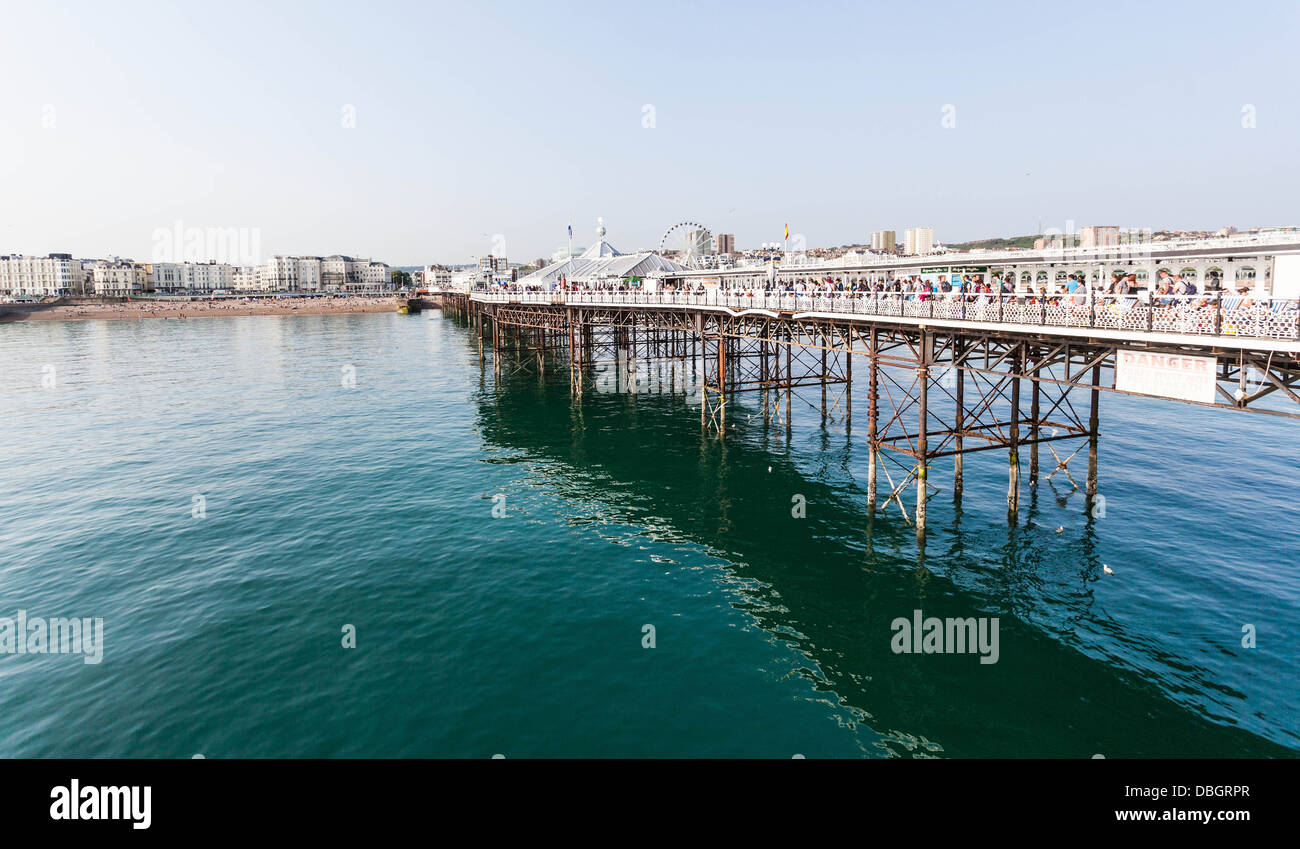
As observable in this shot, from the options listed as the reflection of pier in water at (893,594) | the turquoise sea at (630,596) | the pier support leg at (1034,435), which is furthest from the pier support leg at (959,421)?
the pier support leg at (1034,435)

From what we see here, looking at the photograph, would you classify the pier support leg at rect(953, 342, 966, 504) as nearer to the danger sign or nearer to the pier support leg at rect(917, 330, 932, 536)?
the pier support leg at rect(917, 330, 932, 536)

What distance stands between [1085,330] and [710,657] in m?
15.1

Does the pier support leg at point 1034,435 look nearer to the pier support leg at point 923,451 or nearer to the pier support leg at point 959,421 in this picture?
the pier support leg at point 959,421

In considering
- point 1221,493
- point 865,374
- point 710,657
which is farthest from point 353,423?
point 1221,493

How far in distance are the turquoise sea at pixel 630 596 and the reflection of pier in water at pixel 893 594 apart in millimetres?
116

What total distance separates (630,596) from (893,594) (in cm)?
900

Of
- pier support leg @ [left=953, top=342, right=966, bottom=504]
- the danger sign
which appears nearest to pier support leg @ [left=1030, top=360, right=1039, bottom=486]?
pier support leg @ [left=953, top=342, right=966, bottom=504]

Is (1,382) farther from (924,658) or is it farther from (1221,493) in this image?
(1221,493)

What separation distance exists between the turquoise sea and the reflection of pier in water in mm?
116

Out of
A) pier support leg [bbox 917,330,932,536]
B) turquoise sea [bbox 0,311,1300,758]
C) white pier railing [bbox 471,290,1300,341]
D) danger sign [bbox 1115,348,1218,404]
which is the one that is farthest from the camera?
pier support leg [bbox 917,330,932,536]

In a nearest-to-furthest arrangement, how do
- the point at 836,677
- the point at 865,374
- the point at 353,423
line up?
the point at 836,677 → the point at 353,423 → the point at 865,374

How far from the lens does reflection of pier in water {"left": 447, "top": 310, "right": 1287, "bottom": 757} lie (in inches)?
642

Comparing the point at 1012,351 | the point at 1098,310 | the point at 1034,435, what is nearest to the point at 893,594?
the point at 1012,351
